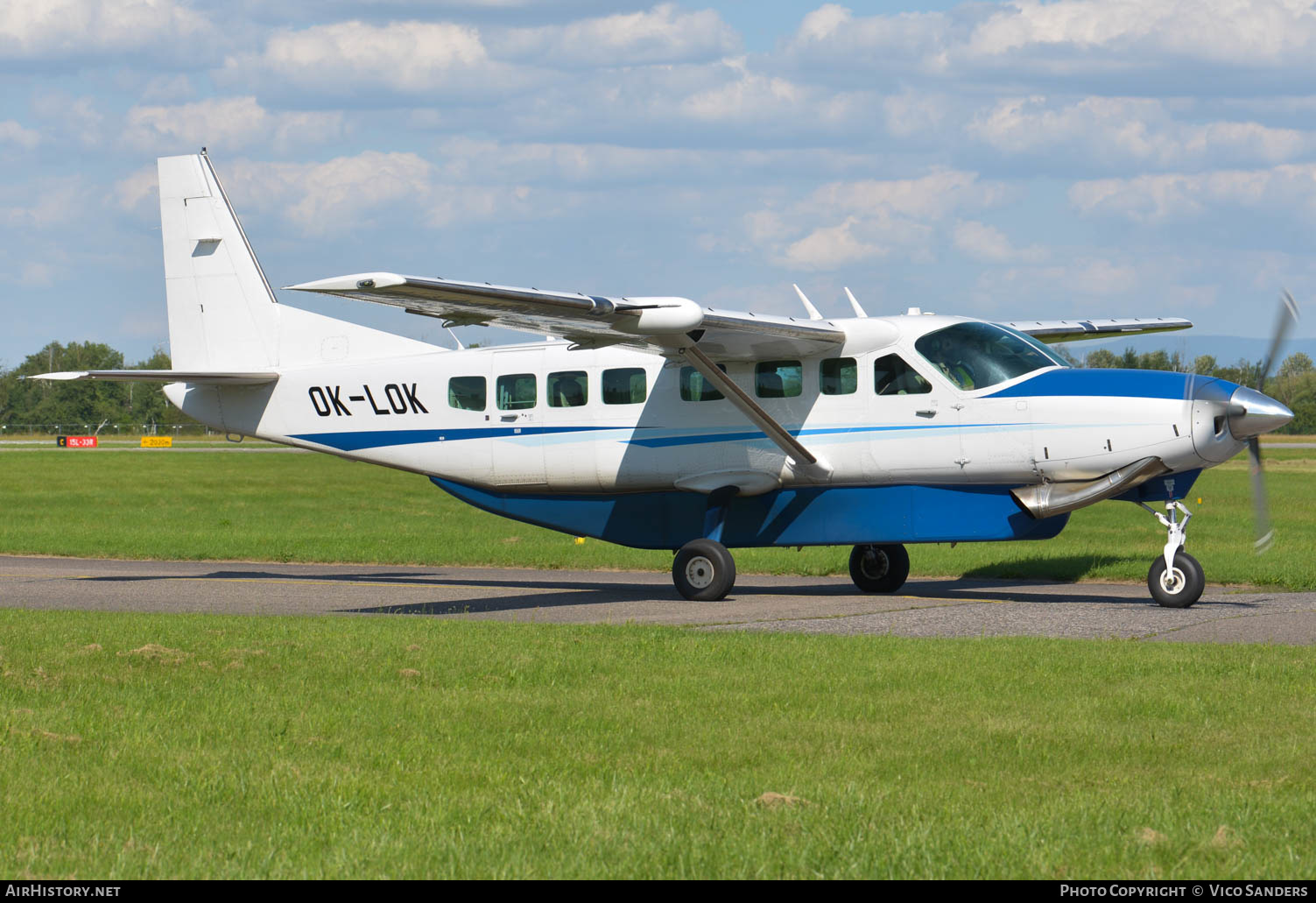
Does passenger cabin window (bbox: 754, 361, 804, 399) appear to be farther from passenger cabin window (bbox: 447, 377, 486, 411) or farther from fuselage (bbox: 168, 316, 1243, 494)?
passenger cabin window (bbox: 447, 377, 486, 411)

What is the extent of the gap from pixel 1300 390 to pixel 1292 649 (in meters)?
135

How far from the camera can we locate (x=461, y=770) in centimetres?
696

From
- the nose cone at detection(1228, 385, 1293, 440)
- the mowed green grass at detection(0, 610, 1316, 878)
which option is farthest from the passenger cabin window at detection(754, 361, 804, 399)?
the mowed green grass at detection(0, 610, 1316, 878)

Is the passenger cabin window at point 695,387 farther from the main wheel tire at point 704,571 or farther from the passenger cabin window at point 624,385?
the main wheel tire at point 704,571

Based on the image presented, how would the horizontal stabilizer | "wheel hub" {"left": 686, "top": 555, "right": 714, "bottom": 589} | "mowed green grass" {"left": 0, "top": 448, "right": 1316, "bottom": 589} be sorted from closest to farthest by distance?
"wheel hub" {"left": 686, "top": 555, "right": 714, "bottom": 589}, the horizontal stabilizer, "mowed green grass" {"left": 0, "top": 448, "right": 1316, "bottom": 589}

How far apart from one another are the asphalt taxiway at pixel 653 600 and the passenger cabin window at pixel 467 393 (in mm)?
2451

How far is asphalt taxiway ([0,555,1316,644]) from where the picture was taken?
13430 mm

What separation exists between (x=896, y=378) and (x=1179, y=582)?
3.86 m

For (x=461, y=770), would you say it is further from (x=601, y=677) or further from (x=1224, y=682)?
(x=1224, y=682)

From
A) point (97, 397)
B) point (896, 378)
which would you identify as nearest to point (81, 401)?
point (97, 397)

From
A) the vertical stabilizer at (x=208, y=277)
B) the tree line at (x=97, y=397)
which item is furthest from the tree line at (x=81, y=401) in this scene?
the vertical stabilizer at (x=208, y=277)

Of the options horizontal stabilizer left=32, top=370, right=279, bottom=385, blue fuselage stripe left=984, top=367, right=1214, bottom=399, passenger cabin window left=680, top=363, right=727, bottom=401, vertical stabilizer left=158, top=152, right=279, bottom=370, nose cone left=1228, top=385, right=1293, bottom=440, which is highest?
vertical stabilizer left=158, top=152, right=279, bottom=370

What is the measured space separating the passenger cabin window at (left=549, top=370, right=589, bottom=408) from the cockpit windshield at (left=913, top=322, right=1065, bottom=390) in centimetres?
440

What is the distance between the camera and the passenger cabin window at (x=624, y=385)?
17.8 metres
